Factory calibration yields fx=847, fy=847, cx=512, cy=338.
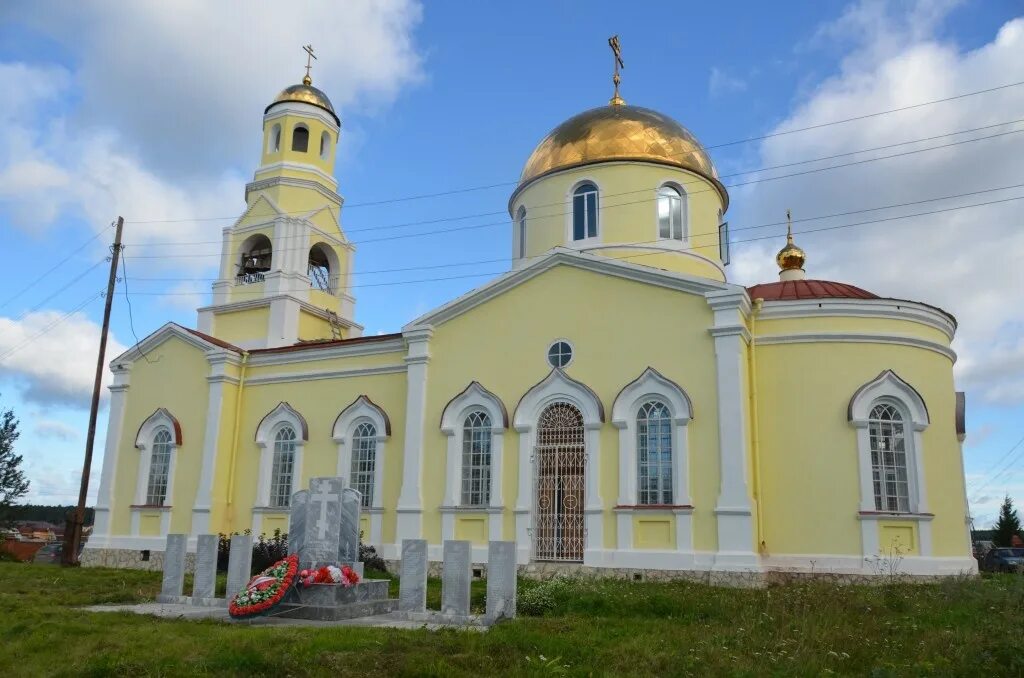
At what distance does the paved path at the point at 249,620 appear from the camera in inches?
369

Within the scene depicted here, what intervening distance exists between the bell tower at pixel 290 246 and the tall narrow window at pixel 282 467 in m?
2.71

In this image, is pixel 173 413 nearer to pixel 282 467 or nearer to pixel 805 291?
pixel 282 467

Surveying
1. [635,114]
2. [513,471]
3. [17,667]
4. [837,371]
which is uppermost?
[635,114]

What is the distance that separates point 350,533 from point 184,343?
1034 cm

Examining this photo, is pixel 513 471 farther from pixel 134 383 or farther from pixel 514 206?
pixel 134 383

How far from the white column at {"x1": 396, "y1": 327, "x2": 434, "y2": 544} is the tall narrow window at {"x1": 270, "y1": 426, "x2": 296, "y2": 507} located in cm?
314

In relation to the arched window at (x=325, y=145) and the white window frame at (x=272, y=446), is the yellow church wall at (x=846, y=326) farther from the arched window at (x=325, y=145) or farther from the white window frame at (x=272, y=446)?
the arched window at (x=325, y=145)

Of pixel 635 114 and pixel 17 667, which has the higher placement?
pixel 635 114

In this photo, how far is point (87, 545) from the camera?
19.4 meters

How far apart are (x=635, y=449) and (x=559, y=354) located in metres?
2.23

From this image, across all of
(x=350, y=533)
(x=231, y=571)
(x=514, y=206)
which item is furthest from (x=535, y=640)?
(x=514, y=206)

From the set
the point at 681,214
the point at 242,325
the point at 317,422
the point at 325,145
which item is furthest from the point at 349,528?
the point at 325,145

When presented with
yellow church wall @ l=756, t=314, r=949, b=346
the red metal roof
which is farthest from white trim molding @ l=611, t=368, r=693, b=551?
the red metal roof

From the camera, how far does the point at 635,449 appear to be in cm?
1429
